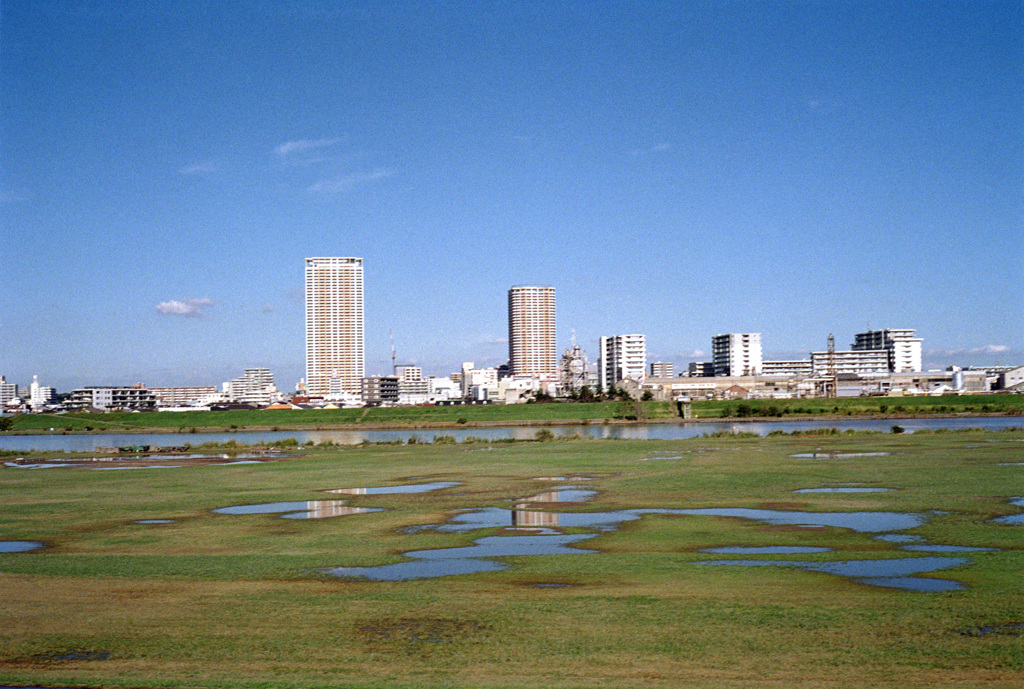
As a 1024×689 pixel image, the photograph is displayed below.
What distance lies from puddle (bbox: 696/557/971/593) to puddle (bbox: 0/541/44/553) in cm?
1658

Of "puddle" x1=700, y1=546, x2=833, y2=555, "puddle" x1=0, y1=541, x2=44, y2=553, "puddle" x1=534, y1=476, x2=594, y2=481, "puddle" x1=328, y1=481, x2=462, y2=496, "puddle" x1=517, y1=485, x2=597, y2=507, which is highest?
"puddle" x1=700, y1=546, x2=833, y2=555

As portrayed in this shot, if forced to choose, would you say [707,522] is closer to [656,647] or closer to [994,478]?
[656,647]

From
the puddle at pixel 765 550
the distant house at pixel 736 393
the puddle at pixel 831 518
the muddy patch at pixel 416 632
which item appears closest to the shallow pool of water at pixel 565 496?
the puddle at pixel 831 518

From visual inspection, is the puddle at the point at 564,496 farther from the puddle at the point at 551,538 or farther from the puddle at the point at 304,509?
the puddle at the point at 304,509

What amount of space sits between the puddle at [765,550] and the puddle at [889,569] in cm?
93

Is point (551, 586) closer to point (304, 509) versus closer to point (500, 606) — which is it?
point (500, 606)

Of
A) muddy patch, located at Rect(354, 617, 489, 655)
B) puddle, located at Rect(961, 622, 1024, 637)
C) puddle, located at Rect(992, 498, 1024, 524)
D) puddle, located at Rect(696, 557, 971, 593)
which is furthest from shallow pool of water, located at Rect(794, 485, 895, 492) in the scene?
muddy patch, located at Rect(354, 617, 489, 655)

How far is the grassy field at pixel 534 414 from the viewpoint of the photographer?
11825cm

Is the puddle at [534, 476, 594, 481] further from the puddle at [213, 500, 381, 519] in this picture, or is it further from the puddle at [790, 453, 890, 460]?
the puddle at [790, 453, 890, 460]

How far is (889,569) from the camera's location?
17.6 metres

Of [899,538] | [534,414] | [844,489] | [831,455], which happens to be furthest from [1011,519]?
[534,414]

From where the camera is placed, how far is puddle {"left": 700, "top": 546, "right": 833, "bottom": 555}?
64.2 feet

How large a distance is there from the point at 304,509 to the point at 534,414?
102 m

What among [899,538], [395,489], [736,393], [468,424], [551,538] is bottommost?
[468,424]
